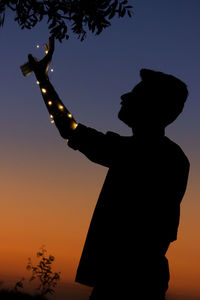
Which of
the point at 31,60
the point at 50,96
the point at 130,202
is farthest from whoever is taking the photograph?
the point at 31,60

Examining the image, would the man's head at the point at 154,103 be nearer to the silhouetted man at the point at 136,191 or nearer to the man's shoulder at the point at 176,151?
the silhouetted man at the point at 136,191

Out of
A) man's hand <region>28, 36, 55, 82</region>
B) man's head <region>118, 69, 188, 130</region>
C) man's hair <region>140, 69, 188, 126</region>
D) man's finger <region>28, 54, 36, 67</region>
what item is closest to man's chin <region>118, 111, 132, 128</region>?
man's head <region>118, 69, 188, 130</region>

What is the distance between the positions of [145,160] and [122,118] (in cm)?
33

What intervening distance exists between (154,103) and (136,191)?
0.62m

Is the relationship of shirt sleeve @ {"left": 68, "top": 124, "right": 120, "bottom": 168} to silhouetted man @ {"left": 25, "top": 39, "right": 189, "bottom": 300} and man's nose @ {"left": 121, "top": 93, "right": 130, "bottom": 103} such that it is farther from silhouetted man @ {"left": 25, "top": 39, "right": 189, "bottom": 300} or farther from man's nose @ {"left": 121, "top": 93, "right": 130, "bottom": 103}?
man's nose @ {"left": 121, "top": 93, "right": 130, "bottom": 103}

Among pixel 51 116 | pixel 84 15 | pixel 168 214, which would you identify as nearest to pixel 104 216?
pixel 168 214

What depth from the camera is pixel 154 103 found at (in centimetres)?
276

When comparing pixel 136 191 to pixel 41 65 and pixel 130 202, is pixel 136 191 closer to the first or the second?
pixel 130 202

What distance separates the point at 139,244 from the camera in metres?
2.46

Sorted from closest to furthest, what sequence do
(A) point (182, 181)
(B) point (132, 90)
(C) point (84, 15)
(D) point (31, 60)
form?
(A) point (182, 181) → (B) point (132, 90) → (D) point (31, 60) → (C) point (84, 15)

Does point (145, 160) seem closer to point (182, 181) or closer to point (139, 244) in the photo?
point (182, 181)

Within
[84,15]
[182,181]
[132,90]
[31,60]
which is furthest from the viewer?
[84,15]

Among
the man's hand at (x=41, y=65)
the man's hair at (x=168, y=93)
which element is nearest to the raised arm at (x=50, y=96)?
the man's hand at (x=41, y=65)

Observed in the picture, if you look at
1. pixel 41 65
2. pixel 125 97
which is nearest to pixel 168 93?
pixel 125 97
